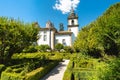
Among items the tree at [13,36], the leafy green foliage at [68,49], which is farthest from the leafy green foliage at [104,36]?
the tree at [13,36]

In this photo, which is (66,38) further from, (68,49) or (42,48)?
(42,48)

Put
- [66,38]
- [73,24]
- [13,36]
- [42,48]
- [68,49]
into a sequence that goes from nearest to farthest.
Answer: [13,36], [68,49], [42,48], [66,38], [73,24]

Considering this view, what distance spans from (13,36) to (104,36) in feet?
44.0

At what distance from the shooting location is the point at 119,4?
26.8 m

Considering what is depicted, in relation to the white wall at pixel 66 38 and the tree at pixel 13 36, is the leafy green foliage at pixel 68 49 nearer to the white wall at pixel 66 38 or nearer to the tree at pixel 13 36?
the white wall at pixel 66 38

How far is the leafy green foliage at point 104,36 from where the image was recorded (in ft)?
Answer: 51.1

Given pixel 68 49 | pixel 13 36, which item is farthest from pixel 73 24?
pixel 13 36

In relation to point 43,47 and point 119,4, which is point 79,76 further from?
point 43,47

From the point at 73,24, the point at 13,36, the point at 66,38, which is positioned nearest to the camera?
the point at 13,36

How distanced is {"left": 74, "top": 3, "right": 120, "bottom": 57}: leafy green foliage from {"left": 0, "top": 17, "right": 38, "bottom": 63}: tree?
33.0 feet

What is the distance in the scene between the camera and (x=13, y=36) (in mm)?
24453

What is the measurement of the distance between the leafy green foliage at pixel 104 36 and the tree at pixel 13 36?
10.1 metres

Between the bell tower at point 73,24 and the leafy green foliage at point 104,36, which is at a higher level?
the bell tower at point 73,24

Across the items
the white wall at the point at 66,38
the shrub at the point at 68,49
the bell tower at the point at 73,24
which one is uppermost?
the bell tower at the point at 73,24
